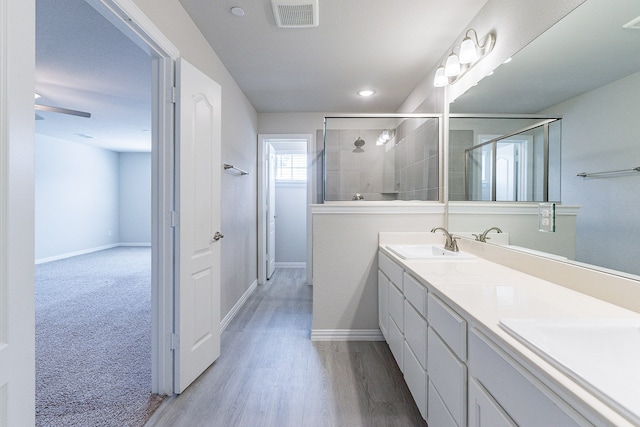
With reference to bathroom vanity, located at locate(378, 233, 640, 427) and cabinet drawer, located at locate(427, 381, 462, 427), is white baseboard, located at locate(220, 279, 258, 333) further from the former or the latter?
cabinet drawer, located at locate(427, 381, 462, 427)

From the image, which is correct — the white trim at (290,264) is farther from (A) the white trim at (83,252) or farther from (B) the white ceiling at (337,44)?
(A) the white trim at (83,252)

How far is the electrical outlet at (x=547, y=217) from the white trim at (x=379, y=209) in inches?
44.6

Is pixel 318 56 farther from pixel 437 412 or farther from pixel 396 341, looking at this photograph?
pixel 437 412

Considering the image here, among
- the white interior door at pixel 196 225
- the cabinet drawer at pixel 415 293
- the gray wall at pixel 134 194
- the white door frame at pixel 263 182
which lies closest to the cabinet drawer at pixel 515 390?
the cabinet drawer at pixel 415 293

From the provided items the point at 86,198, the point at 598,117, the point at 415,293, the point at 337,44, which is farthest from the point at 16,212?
the point at 86,198

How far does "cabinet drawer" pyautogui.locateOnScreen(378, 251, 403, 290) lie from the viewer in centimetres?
190

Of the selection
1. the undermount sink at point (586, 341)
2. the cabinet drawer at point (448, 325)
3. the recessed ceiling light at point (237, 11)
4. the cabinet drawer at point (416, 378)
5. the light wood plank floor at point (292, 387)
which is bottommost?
the light wood plank floor at point (292, 387)

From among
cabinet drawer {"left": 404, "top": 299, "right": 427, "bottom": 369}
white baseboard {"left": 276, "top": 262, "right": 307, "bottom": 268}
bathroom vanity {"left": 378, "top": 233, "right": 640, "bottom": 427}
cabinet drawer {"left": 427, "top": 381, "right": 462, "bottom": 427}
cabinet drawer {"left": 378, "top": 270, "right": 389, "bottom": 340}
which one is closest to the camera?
bathroom vanity {"left": 378, "top": 233, "right": 640, "bottom": 427}

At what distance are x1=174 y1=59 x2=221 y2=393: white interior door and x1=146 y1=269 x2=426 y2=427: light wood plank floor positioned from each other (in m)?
0.19

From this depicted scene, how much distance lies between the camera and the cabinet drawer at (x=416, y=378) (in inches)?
56.8

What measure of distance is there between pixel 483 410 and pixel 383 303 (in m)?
1.44

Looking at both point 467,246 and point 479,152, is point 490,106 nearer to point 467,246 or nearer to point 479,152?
point 479,152

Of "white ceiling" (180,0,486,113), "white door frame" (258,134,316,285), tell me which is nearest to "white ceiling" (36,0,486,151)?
"white ceiling" (180,0,486,113)

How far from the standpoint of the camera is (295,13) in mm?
1992
